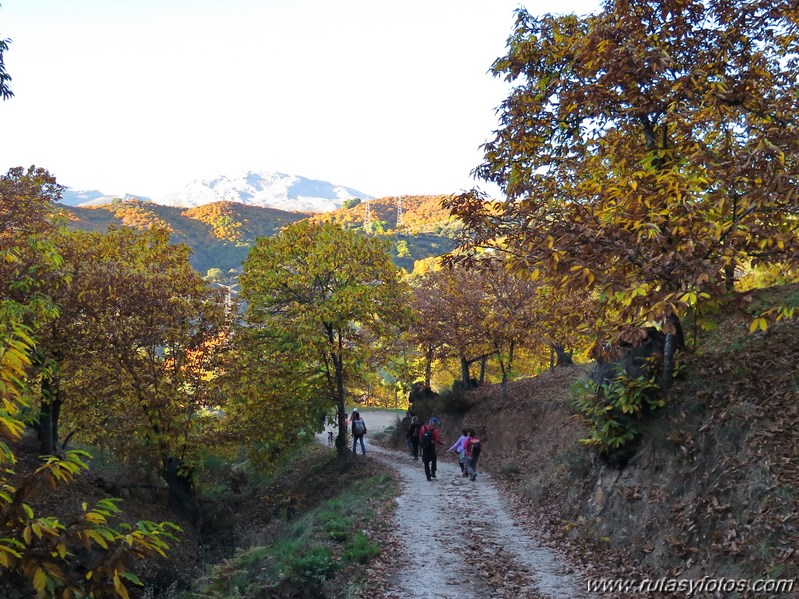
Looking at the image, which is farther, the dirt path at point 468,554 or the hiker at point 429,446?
the hiker at point 429,446

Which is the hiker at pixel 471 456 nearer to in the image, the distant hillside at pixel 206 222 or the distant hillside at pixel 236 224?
the distant hillside at pixel 236 224

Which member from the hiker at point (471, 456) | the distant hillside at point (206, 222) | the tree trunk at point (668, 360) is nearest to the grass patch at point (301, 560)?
the hiker at point (471, 456)

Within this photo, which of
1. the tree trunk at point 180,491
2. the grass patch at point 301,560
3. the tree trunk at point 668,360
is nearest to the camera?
the grass patch at point 301,560

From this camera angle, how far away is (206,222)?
13300 centimetres

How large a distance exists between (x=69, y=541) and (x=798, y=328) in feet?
36.0

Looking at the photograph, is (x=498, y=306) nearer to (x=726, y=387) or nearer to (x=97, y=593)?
(x=726, y=387)

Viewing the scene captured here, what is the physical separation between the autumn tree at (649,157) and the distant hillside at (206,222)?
4296 inches

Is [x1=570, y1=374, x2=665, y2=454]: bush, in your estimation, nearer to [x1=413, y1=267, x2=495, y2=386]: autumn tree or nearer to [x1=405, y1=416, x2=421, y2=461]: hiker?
[x1=413, y1=267, x2=495, y2=386]: autumn tree

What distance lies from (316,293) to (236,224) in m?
121

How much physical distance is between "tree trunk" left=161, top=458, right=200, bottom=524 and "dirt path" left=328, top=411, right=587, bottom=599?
7477mm

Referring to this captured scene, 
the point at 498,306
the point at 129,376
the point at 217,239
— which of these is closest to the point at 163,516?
the point at 129,376

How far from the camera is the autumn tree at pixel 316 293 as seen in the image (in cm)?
1799

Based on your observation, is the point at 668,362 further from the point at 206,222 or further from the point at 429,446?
the point at 206,222

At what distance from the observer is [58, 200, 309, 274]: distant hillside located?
4582 inches
